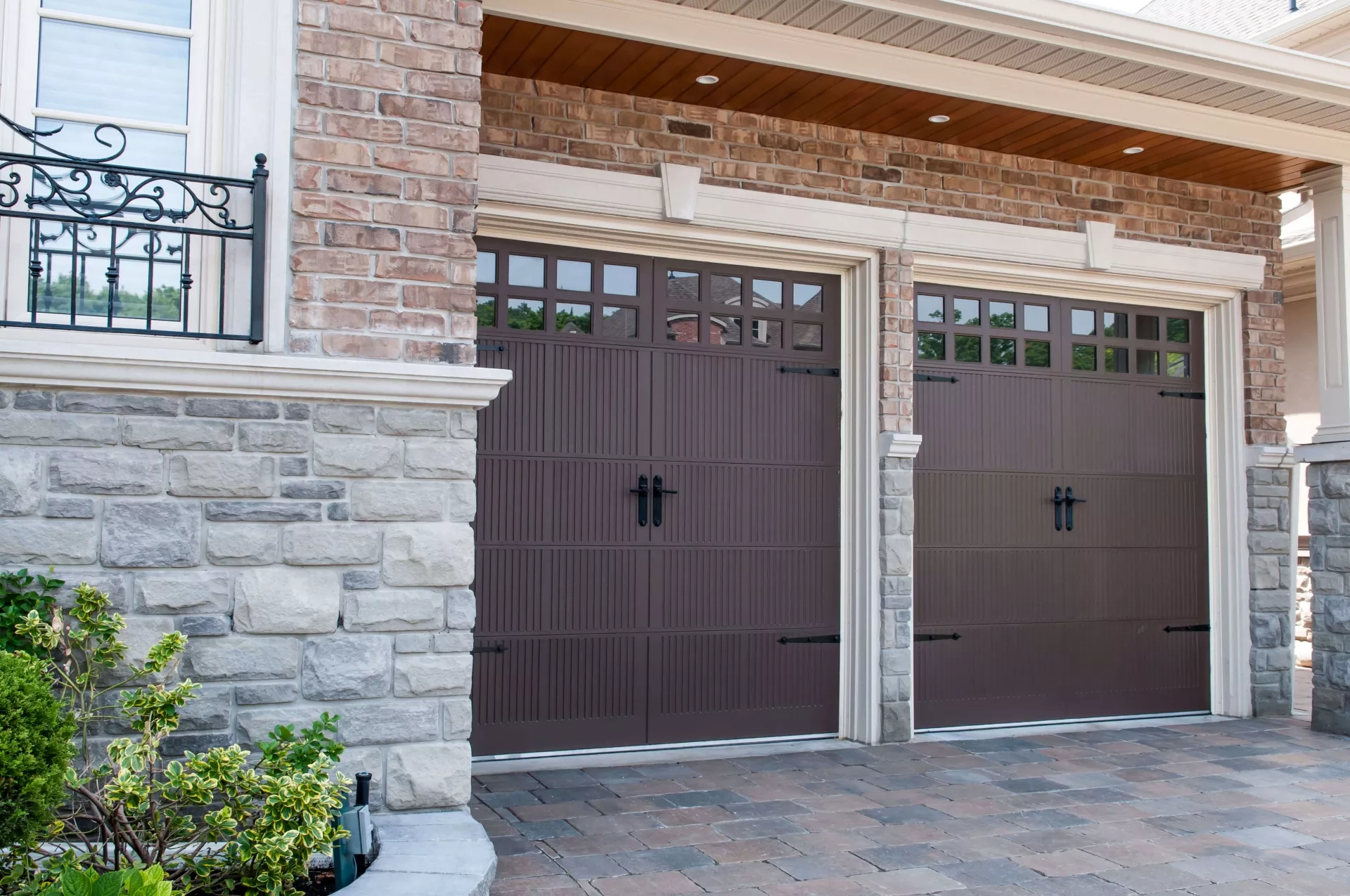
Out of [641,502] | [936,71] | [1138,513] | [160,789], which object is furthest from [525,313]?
[1138,513]

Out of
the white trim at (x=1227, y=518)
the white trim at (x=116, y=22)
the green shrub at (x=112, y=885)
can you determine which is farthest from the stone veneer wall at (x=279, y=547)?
the white trim at (x=1227, y=518)

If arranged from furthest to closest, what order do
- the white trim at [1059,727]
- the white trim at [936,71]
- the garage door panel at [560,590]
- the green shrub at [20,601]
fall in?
the white trim at [1059,727]
the garage door panel at [560,590]
the white trim at [936,71]
the green shrub at [20,601]

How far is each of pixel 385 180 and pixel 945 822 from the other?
314 cm

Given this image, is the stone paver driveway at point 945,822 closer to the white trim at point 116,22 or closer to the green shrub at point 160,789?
the green shrub at point 160,789

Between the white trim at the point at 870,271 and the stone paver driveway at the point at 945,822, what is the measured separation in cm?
88

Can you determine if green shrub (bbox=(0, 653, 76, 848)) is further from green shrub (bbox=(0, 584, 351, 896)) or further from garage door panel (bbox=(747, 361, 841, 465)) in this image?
garage door panel (bbox=(747, 361, 841, 465))

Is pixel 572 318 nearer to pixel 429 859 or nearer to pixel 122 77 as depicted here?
pixel 122 77

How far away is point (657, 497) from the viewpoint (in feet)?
18.7

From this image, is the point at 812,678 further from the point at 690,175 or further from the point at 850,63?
the point at 850,63

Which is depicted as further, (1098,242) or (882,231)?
(1098,242)

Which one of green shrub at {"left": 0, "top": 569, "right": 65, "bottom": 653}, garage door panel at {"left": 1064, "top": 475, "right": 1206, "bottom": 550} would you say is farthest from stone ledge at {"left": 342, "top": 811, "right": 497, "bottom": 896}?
garage door panel at {"left": 1064, "top": 475, "right": 1206, "bottom": 550}

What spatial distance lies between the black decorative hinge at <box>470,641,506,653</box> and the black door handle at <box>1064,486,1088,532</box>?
10.9 feet

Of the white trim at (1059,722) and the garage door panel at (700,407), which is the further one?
the white trim at (1059,722)

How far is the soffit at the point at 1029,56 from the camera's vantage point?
4.91 metres
